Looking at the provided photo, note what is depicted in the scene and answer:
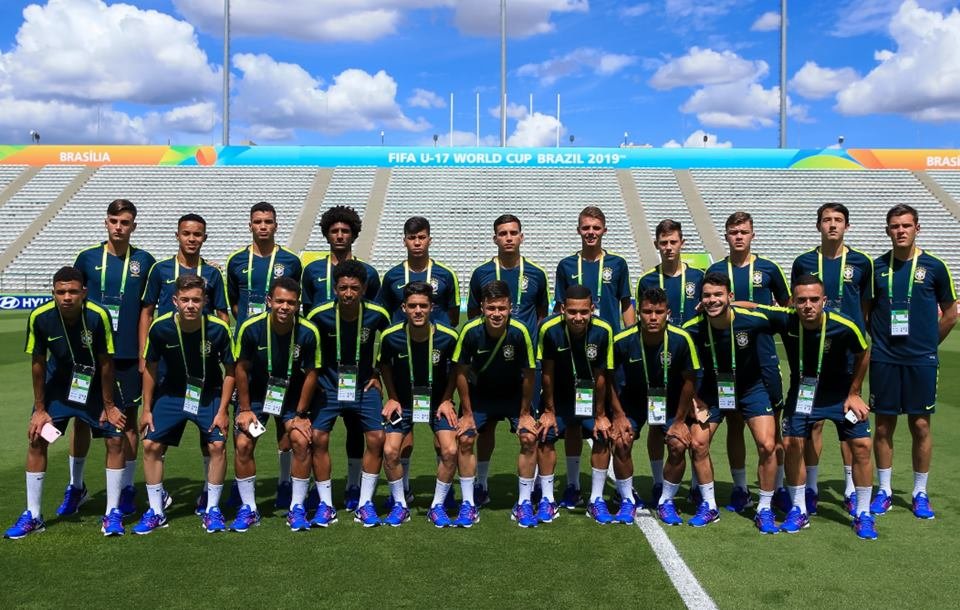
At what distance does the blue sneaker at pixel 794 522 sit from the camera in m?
4.37

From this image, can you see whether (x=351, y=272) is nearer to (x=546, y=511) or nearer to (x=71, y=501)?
(x=546, y=511)

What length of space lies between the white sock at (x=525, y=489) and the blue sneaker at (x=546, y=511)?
100 millimetres

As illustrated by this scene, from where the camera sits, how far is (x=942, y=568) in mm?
3797

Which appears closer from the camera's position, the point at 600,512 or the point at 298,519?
the point at 298,519

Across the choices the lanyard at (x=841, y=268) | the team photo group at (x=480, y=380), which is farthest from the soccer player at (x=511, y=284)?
the lanyard at (x=841, y=268)

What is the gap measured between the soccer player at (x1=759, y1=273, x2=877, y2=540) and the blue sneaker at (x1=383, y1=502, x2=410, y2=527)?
2.26 meters

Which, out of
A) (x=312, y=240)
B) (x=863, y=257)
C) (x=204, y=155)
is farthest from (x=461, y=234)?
(x=863, y=257)


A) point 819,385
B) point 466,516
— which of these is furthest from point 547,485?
point 819,385

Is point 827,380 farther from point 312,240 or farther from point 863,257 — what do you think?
point 312,240

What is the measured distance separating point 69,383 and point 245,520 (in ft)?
4.39

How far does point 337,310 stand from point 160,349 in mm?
1055

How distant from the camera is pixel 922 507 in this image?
15.3 feet

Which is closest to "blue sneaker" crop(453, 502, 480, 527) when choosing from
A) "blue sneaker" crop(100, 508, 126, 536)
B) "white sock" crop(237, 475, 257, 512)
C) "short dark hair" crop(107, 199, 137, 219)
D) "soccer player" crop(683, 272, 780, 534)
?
"white sock" crop(237, 475, 257, 512)

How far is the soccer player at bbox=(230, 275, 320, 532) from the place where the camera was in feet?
14.2
